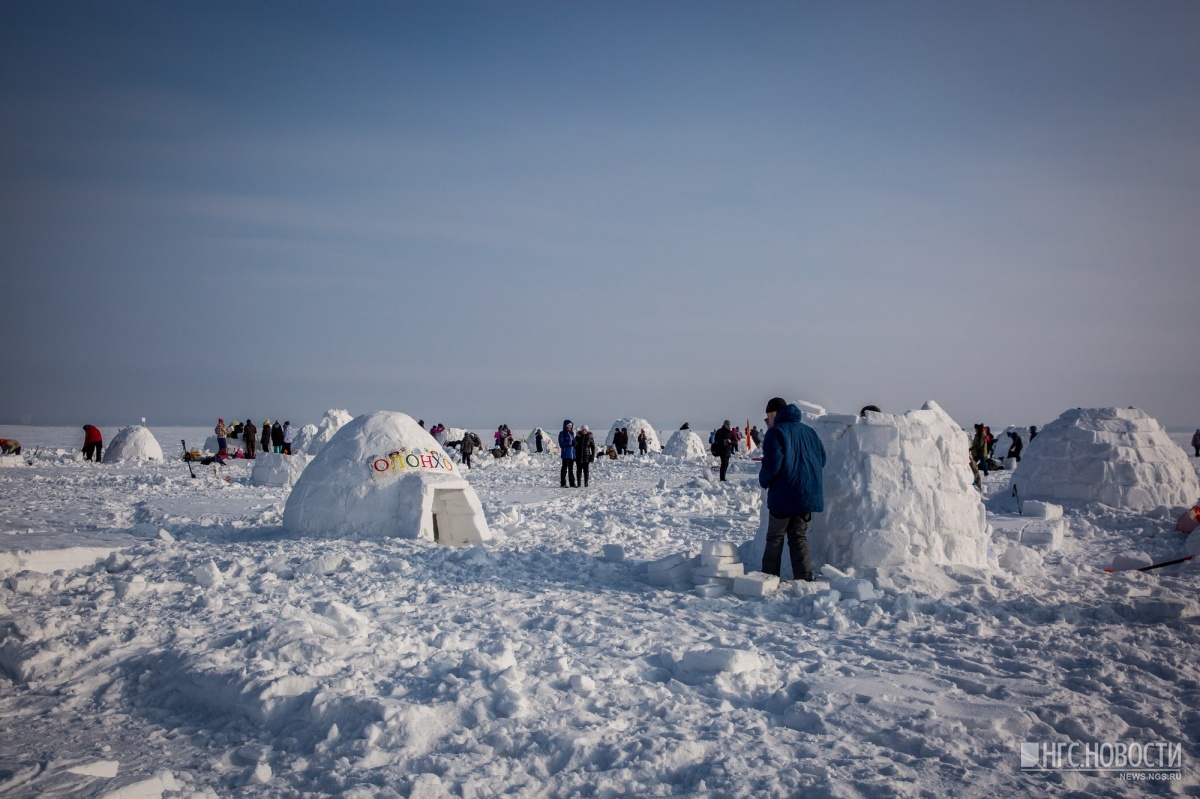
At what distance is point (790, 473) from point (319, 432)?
1025 inches

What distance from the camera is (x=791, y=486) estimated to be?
21.2ft

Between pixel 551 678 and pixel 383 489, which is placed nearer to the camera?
pixel 551 678

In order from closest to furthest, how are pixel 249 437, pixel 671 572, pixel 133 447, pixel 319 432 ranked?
pixel 671 572, pixel 133 447, pixel 249 437, pixel 319 432

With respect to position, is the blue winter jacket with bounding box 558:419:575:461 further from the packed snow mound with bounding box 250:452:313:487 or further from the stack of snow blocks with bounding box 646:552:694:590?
the stack of snow blocks with bounding box 646:552:694:590

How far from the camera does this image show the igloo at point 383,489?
915 cm

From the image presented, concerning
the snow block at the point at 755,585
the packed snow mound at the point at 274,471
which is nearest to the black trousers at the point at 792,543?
the snow block at the point at 755,585

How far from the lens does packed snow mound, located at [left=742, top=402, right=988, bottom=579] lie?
6953 millimetres

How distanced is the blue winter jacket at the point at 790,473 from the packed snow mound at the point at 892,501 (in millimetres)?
711

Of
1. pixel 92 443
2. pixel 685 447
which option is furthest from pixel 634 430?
pixel 92 443

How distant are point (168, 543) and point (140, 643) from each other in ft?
13.5

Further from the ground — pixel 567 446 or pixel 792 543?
pixel 567 446

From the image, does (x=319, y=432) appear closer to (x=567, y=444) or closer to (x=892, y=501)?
(x=567, y=444)

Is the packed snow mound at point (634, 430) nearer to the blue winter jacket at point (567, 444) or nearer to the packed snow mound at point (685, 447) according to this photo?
the packed snow mound at point (685, 447)

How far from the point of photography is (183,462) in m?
25.4
